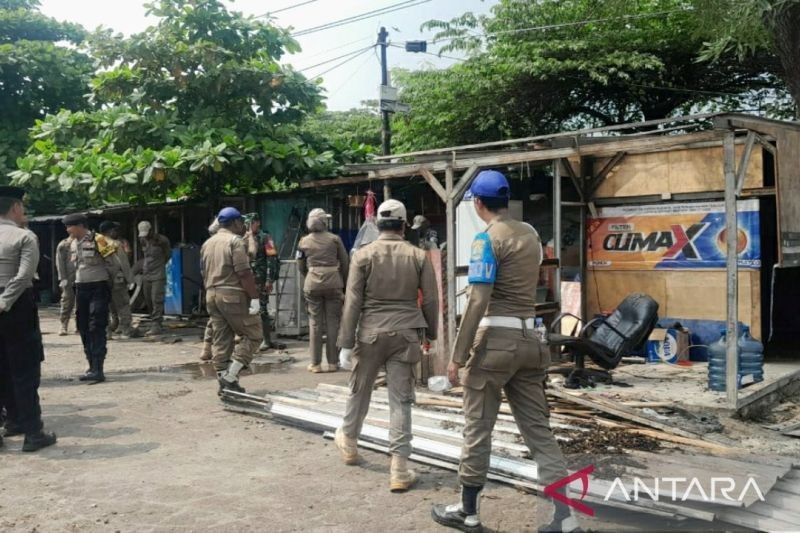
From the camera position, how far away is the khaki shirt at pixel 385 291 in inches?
203

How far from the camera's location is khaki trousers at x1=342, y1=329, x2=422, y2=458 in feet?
16.5

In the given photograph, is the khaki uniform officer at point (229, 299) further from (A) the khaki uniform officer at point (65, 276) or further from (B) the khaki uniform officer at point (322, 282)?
(A) the khaki uniform officer at point (65, 276)

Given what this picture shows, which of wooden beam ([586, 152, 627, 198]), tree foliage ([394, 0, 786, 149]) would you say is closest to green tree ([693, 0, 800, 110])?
wooden beam ([586, 152, 627, 198])

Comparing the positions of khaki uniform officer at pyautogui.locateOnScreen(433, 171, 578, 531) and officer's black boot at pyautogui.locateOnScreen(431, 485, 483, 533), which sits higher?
khaki uniform officer at pyautogui.locateOnScreen(433, 171, 578, 531)

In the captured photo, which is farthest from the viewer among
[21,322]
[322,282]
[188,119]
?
[188,119]

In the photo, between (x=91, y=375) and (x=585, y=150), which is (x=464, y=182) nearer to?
(x=585, y=150)

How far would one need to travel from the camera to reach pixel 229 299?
742 cm

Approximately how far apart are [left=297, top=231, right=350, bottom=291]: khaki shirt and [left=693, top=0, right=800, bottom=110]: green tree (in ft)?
19.5

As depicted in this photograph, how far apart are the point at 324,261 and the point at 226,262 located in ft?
7.19

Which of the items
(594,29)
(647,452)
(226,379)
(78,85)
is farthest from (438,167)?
(78,85)

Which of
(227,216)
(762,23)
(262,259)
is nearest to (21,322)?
(227,216)

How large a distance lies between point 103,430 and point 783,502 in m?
5.62

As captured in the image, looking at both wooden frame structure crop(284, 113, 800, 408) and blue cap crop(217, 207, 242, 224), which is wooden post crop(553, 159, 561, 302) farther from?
blue cap crop(217, 207, 242, 224)

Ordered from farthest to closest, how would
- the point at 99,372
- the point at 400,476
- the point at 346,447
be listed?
the point at 99,372
the point at 346,447
the point at 400,476
